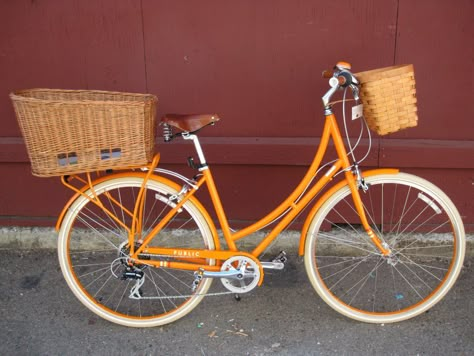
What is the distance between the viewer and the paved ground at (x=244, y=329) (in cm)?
308

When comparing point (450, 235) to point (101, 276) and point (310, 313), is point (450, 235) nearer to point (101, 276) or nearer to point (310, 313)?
point (310, 313)

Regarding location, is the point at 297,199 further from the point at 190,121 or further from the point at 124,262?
the point at 124,262

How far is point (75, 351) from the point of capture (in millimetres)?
3082

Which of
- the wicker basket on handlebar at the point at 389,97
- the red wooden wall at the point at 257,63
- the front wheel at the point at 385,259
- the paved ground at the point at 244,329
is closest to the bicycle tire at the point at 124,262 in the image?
the paved ground at the point at 244,329

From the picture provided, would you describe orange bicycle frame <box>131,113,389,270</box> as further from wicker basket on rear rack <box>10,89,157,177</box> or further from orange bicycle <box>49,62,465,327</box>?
wicker basket on rear rack <box>10,89,157,177</box>

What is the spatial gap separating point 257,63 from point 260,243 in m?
1.23

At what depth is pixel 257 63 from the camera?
11.8ft

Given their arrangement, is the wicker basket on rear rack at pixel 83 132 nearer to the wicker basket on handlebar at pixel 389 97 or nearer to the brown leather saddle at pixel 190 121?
the brown leather saddle at pixel 190 121

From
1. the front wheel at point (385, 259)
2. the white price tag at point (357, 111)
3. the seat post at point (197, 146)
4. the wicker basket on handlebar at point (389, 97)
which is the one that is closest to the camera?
the wicker basket on handlebar at point (389, 97)

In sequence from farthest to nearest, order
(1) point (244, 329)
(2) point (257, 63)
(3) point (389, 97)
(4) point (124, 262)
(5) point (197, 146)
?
(2) point (257, 63), (1) point (244, 329), (4) point (124, 262), (5) point (197, 146), (3) point (389, 97)

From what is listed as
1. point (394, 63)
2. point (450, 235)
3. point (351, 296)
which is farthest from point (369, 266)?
point (394, 63)

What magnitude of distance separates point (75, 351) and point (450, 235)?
2.72 m

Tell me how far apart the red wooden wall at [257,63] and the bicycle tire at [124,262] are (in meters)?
0.51

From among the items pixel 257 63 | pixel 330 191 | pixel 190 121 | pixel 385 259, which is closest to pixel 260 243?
pixel 330 191
